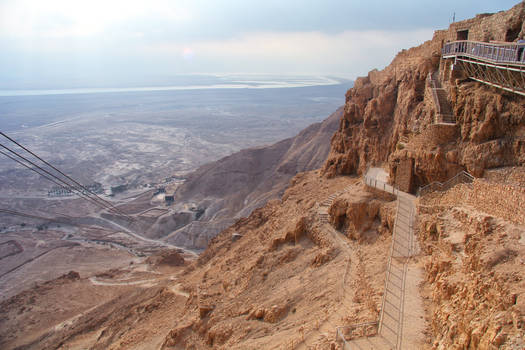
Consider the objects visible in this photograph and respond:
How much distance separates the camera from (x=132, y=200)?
2069 inches

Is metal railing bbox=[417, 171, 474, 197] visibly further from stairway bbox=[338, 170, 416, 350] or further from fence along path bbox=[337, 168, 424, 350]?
fence along path bbox=[337, 168, 424, 350]

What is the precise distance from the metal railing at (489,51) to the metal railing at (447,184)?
11.7 feet

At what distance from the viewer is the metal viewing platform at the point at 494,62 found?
10.7m

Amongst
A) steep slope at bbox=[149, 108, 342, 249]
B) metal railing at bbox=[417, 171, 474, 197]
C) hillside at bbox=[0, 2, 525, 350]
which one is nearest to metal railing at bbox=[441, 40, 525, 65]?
hillside at bbox=[0, 2, 525, 350]

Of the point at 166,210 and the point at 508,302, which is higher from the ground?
the point at 508,302

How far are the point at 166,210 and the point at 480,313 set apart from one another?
44.2 m

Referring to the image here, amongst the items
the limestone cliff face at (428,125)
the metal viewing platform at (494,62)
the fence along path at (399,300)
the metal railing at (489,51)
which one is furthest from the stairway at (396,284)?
the metal railing at (489,51)

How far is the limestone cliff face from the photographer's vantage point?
1163 cm

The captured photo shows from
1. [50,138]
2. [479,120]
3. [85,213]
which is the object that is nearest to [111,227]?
[85,213]

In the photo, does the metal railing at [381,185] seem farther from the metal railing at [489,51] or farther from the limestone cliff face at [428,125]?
the metal railing at [489,51]

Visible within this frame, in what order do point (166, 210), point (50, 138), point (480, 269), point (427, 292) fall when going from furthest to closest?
point (50, 138) → point (166, 210) → point (427, 292) → point (480, 269)

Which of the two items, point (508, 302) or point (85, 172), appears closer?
point (508, 302)

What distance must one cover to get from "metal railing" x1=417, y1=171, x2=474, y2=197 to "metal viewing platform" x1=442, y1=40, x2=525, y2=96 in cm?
287

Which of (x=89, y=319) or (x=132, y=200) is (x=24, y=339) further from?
(x=132, y=200)
